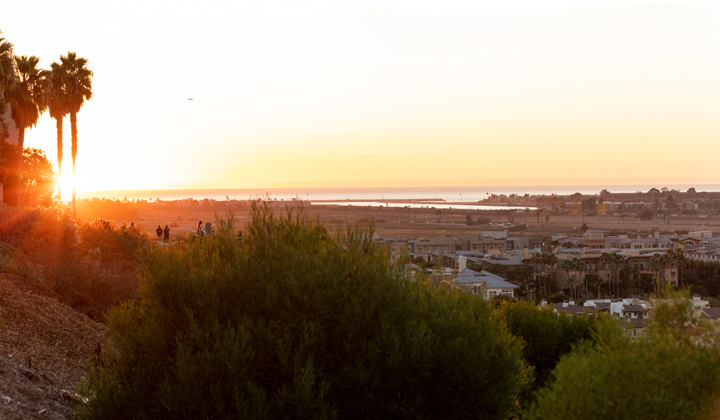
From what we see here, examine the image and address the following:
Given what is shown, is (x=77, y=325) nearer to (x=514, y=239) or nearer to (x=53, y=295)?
(x=53, y=295)

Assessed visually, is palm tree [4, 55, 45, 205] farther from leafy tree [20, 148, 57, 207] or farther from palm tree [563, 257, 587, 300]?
palm tree [563, 257, 587, 300]

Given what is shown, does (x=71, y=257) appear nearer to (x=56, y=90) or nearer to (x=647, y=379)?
(x=647, y=379)

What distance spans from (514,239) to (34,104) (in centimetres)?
8827

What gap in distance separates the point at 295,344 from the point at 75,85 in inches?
1463

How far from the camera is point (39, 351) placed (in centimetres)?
1361

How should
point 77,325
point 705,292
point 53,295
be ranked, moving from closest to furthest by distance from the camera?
point 77,325, point 53,295, point 705,292

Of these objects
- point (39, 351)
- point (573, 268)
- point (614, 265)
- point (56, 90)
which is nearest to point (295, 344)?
point (39, 351)

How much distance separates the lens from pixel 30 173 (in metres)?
52.2

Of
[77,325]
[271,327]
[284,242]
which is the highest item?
[284,242]

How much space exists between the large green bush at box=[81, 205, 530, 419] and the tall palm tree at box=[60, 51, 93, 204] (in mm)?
34897

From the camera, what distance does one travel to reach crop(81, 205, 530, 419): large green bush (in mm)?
9445

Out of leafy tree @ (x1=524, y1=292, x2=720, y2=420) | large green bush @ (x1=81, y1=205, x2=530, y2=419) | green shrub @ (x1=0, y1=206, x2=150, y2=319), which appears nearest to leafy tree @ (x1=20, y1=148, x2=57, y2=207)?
green shrub @ (x1=0, y1=206, x2=150, y2=319)

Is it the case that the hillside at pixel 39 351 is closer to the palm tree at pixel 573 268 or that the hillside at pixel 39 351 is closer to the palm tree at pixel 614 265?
the palm tree at pixel 573 268

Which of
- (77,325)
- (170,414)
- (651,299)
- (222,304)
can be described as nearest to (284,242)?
(222,304)
